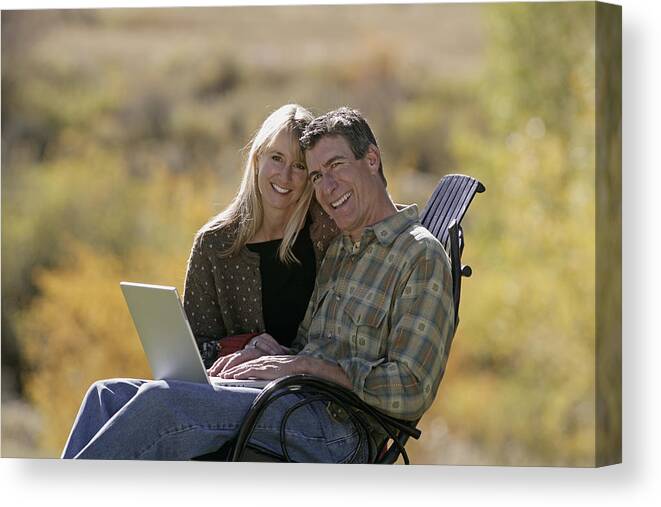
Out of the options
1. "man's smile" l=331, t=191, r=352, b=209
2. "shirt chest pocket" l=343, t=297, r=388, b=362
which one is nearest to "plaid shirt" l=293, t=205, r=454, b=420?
"shirt chest pocket" l=343, t=297, r=388, b=362

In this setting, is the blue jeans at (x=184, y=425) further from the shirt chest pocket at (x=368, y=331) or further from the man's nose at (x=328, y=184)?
the man's nose at (x=328, y=184)

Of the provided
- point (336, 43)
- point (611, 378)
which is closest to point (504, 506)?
point (611, 378)

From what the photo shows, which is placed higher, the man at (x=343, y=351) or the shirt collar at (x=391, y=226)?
the shirt collar at (x=391, y=226)

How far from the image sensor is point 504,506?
5.46m

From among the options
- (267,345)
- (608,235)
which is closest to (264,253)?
(267,345)

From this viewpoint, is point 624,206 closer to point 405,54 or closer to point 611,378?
point 611,378

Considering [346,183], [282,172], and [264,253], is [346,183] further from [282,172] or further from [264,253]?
[264,253]

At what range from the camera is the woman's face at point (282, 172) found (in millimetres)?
5352

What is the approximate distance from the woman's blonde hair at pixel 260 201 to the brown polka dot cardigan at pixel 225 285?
35mm

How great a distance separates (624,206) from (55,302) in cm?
440

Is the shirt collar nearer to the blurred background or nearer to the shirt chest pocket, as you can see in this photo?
the shirt chest pocket

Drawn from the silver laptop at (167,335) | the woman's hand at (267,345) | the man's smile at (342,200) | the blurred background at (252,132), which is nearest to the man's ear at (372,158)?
the man's smile at (342,200)

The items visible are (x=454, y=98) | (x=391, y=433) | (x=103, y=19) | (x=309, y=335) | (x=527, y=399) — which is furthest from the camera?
(x=454, y=98)

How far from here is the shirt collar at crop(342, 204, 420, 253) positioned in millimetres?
4969
